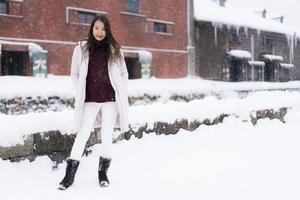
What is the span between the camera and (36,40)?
15562 millimetres

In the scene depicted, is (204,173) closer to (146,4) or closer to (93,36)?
(93,36)

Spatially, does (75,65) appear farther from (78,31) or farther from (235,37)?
(235,37)

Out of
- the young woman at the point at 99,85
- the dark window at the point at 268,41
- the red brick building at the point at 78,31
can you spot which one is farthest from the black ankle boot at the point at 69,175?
the dark window at the point at 268,41

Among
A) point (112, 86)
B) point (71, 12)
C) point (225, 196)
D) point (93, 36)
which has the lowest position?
point (225, 196)

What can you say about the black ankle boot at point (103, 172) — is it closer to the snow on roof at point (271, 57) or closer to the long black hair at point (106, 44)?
the long black hair at point (106, 44)

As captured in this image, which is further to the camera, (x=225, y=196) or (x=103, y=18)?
(x=103, y=18)

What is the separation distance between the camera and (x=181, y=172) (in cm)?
454

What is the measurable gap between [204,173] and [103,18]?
189 centimetres

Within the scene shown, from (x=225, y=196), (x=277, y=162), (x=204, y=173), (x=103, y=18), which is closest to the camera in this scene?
(x=225, y=196)

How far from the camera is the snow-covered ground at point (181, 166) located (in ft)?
12.2

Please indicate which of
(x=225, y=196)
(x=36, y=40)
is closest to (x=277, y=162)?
(x=225, y=196)

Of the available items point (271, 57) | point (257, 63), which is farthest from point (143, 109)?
point (271, 57)

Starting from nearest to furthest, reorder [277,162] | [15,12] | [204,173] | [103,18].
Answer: [103,18] < [204,173] < [277,162] < [15,12]

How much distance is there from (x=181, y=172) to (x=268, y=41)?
27.7 meters
